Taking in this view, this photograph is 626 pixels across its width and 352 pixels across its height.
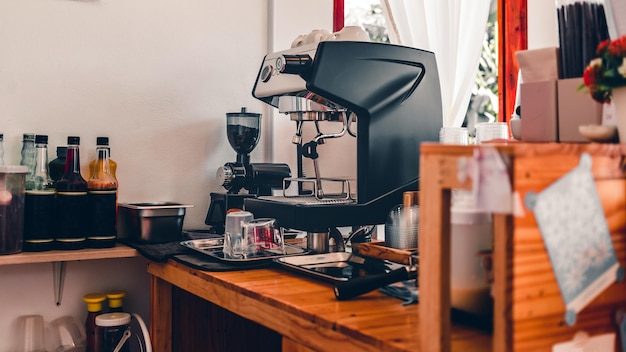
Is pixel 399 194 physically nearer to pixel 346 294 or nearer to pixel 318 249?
pixel 318 249

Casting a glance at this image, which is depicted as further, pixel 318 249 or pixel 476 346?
pixel 318 249

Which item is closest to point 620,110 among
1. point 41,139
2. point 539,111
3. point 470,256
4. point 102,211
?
point 539,111

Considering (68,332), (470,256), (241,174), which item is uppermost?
(241,174)

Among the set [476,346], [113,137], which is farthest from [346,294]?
[113,137]

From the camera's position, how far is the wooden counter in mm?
928

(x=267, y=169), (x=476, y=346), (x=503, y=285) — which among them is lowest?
(x=476, y=346)

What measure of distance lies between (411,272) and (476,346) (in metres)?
0.35

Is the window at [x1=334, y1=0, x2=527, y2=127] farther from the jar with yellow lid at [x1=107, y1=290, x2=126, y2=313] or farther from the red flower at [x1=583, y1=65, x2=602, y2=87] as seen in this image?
the red flower at [x1=583, y1=65, x2=602, y2=87]

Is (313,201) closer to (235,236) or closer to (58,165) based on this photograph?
(235,236)

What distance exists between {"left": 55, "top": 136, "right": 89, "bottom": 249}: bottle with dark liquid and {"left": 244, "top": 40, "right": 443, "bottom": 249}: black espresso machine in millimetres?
462

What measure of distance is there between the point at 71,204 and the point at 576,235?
1347mm

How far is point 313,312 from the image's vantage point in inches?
42.3

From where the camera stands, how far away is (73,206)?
5.68 ft

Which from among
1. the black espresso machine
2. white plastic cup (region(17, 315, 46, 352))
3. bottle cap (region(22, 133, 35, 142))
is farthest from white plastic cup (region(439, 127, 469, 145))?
white plastic cup (region(17, 315, 46, 352))
